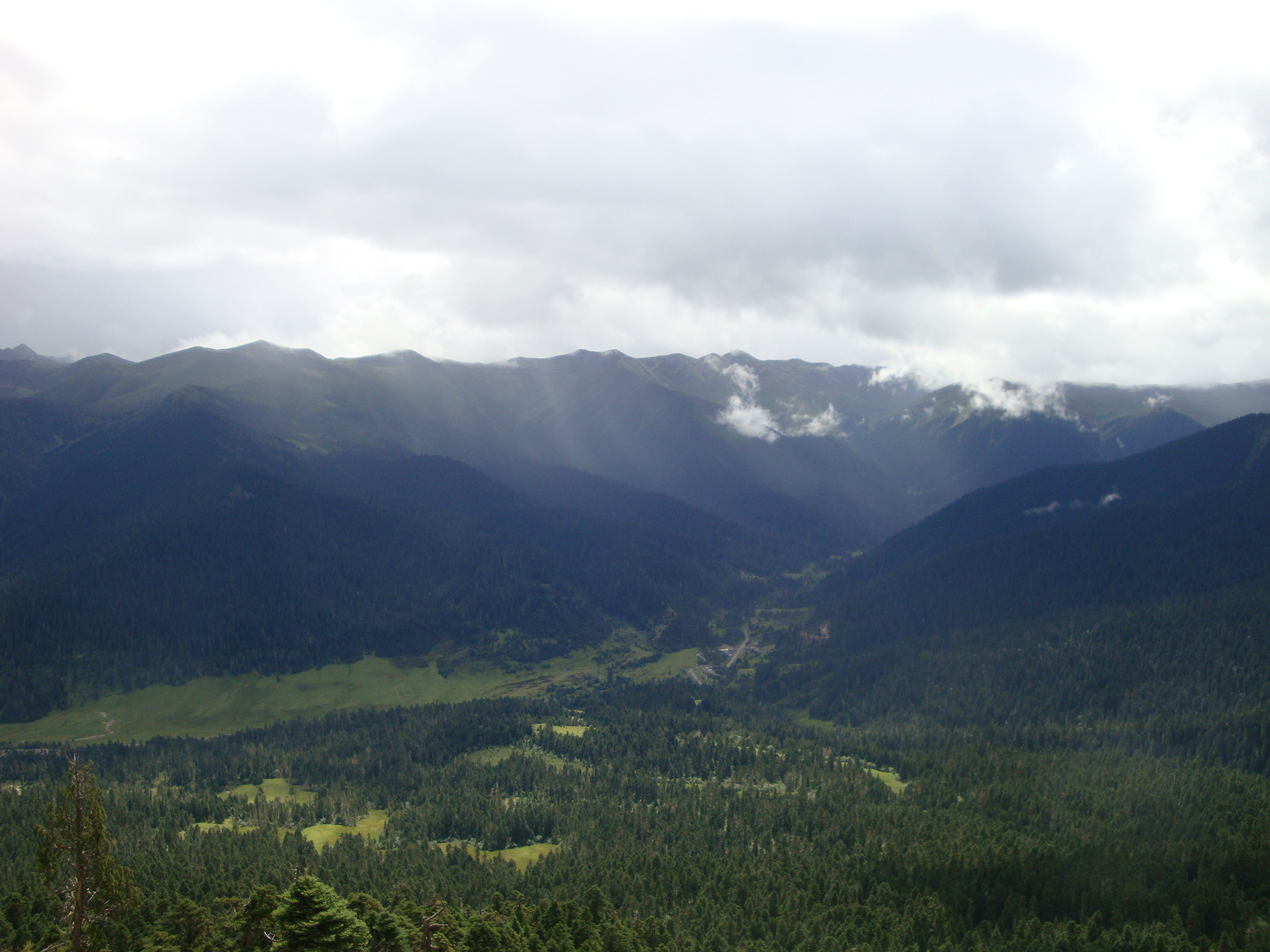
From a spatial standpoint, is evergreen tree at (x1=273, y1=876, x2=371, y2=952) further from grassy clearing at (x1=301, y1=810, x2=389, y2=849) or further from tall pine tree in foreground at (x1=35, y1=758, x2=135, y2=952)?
grassy clearing at (x1=301, y1=810, x2=389, y2=849)

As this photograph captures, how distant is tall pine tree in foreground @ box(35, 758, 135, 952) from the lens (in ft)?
165

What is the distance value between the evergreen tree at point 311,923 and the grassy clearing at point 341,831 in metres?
121

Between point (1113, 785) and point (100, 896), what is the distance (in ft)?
630

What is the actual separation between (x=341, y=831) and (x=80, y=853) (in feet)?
462

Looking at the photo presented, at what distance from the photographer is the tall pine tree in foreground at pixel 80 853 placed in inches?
1986

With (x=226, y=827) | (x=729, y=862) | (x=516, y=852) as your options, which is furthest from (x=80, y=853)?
(x=226, y=827)

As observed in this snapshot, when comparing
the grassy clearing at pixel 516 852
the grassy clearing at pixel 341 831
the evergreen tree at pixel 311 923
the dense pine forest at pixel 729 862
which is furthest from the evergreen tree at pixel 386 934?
the grassy clearing at pixel 341 831

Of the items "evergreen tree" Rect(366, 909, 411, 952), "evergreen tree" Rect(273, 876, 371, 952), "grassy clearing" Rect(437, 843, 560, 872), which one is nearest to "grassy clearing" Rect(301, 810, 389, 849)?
"grassy clearing" Rect(437, 843, 560, 872)

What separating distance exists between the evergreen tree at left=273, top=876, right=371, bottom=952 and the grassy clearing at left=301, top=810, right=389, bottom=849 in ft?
397

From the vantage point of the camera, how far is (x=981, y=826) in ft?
513

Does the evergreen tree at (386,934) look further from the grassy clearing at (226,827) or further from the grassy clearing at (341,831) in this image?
the grassy clearing at (226,827)

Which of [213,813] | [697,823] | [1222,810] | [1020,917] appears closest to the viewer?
[1020,917]

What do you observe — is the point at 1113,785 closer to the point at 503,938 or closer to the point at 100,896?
the point at 503,938

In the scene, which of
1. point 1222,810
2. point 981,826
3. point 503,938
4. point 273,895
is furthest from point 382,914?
point 1222,810
